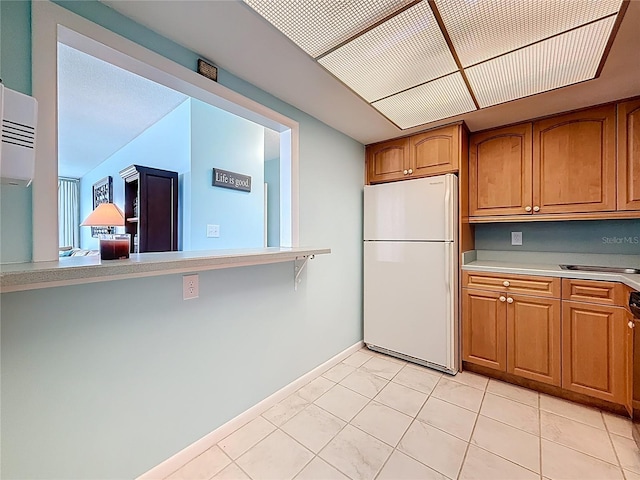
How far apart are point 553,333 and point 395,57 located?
7.24ft

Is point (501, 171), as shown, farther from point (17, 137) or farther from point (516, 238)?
point (17, 137)

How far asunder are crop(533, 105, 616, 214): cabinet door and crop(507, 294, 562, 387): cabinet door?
0.78 m

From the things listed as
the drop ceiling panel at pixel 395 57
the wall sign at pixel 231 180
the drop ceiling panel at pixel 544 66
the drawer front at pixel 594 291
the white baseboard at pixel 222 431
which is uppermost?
the drop ceiling panel at pixel 395 57

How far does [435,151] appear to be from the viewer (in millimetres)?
2486

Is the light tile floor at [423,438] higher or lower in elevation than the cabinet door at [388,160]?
lower

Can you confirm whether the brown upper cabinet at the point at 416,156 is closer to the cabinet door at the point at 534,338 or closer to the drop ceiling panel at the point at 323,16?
the cabinet door at the point at 534,338

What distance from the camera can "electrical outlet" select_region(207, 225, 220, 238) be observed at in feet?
8.98

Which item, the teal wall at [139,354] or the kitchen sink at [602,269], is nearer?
the teal wall at [139,354]

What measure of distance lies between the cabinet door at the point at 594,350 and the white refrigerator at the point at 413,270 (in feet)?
2.41

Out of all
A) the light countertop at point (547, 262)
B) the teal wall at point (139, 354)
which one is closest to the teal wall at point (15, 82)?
the teal wall at point (139, 354)

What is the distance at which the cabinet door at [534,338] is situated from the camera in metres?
2.04

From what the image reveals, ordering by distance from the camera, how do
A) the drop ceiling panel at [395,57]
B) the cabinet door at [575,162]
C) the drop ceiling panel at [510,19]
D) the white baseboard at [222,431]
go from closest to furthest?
the drop ceiling panel at [510,19] < the drop ceiling panel at [395,57] < the white baseboard at [222,431] < the cabinet door at [575,162]

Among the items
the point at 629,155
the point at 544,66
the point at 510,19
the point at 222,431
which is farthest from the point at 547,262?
the point at 222,431

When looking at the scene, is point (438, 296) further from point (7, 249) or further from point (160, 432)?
point (7, 249)
